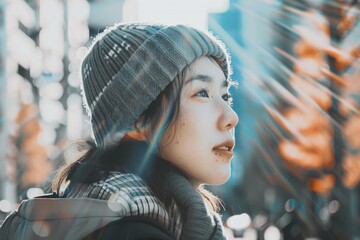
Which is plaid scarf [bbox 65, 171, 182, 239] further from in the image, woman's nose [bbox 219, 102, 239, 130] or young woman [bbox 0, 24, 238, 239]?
woman's nose [bbox 219, 102, 239, 130]

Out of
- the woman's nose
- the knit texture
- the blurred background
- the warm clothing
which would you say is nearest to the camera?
the warm clothing

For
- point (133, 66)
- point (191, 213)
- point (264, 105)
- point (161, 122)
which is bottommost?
point (264, 105)

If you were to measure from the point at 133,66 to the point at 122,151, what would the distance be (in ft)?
0.78

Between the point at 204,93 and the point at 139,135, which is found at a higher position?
the point at 204,93

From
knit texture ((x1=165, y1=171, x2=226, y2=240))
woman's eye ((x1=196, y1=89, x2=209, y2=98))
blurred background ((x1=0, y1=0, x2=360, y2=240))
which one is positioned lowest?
blurred background ((x1=0, y1=0, x2=360, y2=240))

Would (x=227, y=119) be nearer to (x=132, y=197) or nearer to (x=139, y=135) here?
(x=139, y=135)

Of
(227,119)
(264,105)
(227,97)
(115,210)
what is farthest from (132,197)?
(264,105)

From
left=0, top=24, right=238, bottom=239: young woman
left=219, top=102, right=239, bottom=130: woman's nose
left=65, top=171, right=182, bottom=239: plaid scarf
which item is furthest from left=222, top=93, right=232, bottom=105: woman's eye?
left=65, top=171, right=182, bottom=239: plaid scarf

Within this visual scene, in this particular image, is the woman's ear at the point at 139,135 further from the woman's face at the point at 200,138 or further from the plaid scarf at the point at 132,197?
the plaid scarf at the point at 132,197

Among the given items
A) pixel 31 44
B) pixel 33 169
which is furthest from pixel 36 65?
pixel 33 169

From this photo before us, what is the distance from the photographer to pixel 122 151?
197cm

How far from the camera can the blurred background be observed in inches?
585

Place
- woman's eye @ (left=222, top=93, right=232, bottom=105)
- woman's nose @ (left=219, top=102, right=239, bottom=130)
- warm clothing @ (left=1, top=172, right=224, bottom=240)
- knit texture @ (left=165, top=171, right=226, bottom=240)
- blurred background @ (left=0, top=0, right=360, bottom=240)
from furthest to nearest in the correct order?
blurred background @ (left=0, top=0, right=360, bottom=240), woman's eye @ (left=222, top=93, right=232, bottom=105), woman's nose @ (left=219, top=102, right=239, bottom=130), knit texture @ (left=165, top=171, right=226, bottom=240), warm clothing @ (left=1, top=172, right=224, bottom=240)

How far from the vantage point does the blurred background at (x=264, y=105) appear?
1486 cm
